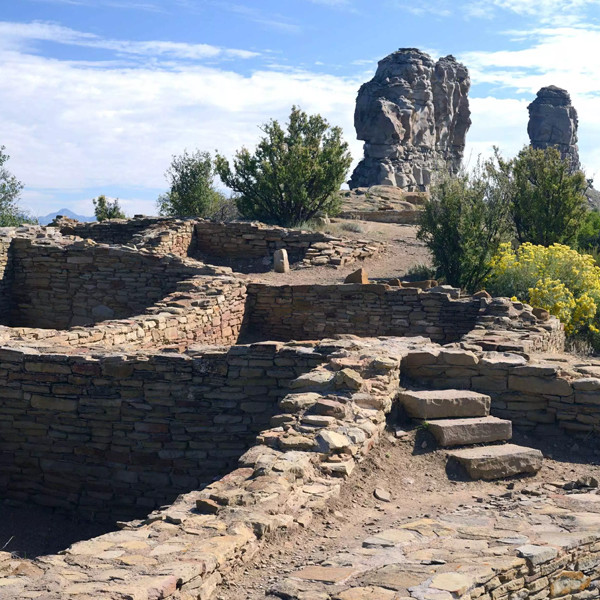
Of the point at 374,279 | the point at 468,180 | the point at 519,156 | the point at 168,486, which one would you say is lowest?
the point at 168,486

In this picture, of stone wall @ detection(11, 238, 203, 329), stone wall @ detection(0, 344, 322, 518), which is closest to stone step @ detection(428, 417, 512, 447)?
stone wall @ detection(0, 344, 322, 518)

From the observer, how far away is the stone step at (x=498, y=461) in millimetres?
6113

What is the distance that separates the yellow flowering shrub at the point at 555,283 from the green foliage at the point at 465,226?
1.89ft

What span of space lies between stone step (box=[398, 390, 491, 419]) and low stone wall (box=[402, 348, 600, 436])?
42 cm

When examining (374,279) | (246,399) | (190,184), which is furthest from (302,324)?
(190,184)

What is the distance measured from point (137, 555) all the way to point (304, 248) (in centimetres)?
1318

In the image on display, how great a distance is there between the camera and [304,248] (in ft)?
55.3

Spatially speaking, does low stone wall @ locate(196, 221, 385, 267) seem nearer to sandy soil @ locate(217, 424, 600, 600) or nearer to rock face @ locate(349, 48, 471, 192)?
sandy soil @ locate(217, 424, 600, 600)

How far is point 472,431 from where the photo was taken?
647cm

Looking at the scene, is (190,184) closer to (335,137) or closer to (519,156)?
(335,137)

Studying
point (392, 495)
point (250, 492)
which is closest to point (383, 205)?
point (392, 495)

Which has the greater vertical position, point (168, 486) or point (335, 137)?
point (335, 137)

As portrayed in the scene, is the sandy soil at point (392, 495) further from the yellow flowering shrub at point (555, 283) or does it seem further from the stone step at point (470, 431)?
the yellow flowering shrub at point (555, 283)

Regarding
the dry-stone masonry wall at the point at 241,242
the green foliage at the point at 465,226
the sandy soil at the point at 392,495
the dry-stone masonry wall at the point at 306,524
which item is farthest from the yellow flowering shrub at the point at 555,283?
the dry-stone masonry wall at the point at 306,524
